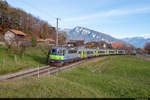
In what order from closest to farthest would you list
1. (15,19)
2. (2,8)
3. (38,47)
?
(38,47) → (2,8) → (15,19)

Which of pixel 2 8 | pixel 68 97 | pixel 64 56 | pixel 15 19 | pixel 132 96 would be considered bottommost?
pixel 132 96

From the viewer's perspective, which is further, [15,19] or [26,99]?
[15,19]

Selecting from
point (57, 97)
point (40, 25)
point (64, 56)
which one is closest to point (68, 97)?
point (57, 97)

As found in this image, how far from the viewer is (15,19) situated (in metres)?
43.2

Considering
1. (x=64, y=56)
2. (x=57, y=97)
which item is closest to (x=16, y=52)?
(x=64, y=56)

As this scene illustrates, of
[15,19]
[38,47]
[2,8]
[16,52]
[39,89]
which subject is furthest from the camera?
[15,19]

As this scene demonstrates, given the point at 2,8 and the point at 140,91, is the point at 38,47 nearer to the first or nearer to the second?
the point at 2,8

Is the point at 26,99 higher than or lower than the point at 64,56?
lower

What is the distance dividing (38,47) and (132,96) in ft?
103

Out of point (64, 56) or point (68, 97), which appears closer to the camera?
point (68, 97)

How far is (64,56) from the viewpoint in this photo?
61.3 ft

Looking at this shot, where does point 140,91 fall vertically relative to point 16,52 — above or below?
below

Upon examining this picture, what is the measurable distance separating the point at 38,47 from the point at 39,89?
2973 cm

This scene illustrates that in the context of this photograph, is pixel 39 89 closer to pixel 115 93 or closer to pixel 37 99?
pixel 37 99
